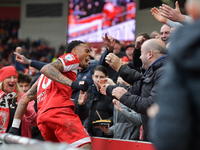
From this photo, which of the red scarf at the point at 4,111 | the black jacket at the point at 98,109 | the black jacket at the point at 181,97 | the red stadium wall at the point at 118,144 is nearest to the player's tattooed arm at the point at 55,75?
the red stadium wall at the point at 118,144

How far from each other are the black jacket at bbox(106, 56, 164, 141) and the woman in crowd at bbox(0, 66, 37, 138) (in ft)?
5.81

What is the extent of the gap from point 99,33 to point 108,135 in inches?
470

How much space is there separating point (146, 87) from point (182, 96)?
5.72 feet

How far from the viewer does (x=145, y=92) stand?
2693mm

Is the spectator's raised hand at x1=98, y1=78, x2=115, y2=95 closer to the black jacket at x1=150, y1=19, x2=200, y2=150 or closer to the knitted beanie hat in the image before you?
the black jacket at x1=150, y1=19, x2=200, y2=150

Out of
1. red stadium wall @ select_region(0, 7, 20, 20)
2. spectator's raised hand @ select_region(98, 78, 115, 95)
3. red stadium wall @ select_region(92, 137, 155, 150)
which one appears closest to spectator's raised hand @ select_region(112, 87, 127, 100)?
spectator's raised hand @ select_region(98, 78, 115, 95)

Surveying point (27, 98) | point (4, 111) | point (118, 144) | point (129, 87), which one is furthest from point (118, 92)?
point (4, 111)

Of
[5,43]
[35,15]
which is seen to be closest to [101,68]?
[35,15]

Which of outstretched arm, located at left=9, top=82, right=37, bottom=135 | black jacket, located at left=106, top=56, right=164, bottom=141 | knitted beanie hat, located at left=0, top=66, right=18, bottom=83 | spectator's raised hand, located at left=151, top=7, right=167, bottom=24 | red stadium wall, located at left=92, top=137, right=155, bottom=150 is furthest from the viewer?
knitted beanie hat, located at left=0, top=66, right=18, bottom=83

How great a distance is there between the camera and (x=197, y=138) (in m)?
1.00

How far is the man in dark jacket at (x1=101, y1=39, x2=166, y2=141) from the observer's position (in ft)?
8.04

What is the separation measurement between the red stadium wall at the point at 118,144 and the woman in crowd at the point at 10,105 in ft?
3.57

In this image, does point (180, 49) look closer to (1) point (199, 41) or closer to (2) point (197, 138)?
(1) point (199, 41)

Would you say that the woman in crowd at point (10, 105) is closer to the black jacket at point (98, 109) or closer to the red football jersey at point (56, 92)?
the black jacket at point (98, 109)
